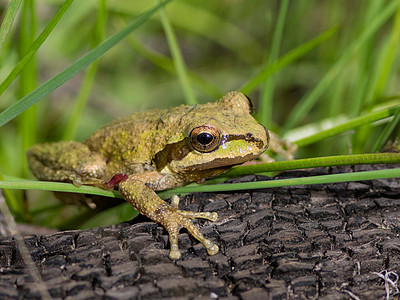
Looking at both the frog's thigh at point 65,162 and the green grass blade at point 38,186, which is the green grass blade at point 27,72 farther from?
the green grass blade at point 38,186

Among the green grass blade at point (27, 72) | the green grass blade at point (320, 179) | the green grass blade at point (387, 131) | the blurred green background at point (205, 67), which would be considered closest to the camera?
Answer: the green grass blade at point (320, 179)

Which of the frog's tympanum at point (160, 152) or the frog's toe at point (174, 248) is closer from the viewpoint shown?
the frog's toe at point (174, 248)

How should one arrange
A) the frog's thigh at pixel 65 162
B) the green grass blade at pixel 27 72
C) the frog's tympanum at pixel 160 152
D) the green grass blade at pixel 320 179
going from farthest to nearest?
the frog's thigh at pixel 65 162 < the green grass blade at pixel 27 72 < the frog's tympanum at pixel 160 152 < the green grass blade at pixel 320 179

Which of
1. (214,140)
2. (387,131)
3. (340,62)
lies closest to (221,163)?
(214,140)

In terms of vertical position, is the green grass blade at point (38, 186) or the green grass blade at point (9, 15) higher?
the green grass blade at point (9, 15)

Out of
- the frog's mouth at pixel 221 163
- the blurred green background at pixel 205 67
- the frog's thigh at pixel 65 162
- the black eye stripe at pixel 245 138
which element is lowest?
the frog's mouth at pixel 221 163

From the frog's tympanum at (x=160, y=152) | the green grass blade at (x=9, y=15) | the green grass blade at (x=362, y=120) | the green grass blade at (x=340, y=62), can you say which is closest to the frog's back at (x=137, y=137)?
the frog's tympanum at (x=160, y=152)

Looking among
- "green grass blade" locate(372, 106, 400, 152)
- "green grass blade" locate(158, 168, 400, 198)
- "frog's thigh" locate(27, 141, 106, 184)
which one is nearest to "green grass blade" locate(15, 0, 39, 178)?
"frog's thigh" locate(27, 141, 106, 184)

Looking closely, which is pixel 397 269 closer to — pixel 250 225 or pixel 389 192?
pixel 389 192

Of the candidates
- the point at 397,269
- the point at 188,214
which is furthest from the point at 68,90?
the point at 397,269
